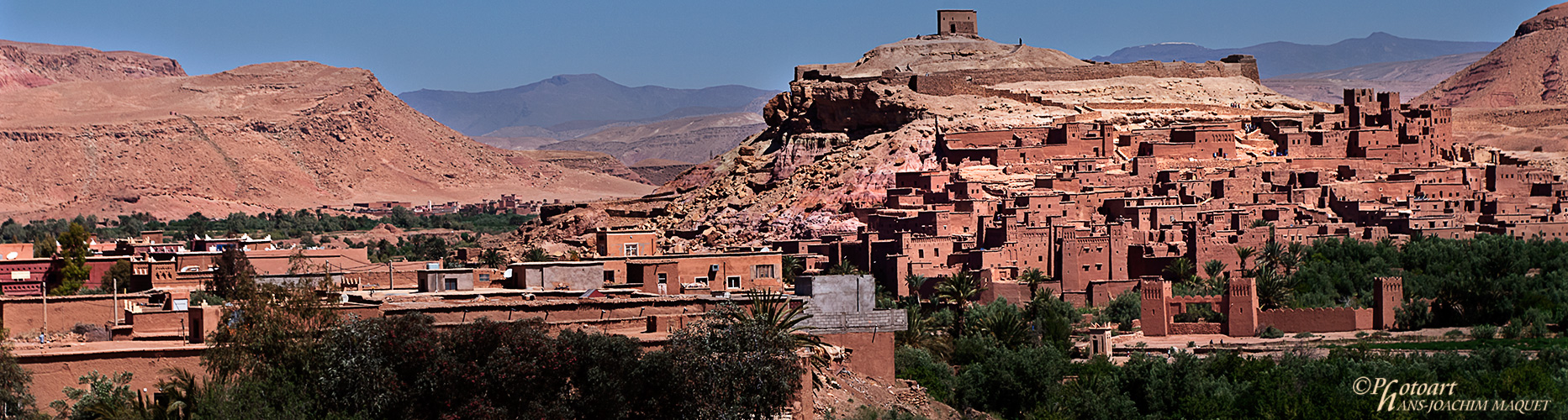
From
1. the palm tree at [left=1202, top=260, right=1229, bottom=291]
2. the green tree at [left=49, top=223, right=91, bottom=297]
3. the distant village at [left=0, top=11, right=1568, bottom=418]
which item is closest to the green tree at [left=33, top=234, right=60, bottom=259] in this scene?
the green tree at [left=49, top=223, right=91, bottom=297]

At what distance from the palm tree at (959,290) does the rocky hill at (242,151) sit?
75.6 m

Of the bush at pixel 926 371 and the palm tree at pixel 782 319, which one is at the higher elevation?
the palm tree at pixel 782 319

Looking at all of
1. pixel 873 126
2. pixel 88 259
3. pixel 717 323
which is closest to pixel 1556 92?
pixel 873 126

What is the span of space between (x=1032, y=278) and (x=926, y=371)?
15481 millimetres

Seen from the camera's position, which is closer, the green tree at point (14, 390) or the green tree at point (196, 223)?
the green tree at point (14, 390)

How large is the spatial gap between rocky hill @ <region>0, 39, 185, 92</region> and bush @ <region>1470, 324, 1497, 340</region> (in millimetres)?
145702

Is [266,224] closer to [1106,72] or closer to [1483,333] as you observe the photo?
[1106,72]

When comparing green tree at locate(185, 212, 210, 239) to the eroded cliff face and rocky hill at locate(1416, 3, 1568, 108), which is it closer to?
the eroded cliff face

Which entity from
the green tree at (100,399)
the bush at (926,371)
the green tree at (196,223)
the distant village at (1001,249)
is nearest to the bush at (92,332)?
the distant village at (1001,249)

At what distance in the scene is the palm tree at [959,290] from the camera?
37.6m

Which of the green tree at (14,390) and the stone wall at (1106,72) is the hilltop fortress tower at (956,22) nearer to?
the stone wall at (1106,72)

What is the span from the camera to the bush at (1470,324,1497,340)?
35531 mm

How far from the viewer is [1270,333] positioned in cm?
3641

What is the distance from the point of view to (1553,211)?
48.0m
